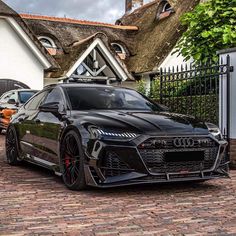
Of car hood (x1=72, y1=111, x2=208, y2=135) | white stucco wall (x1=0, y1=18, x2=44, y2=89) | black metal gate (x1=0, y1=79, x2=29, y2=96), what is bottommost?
car hood (x1=72, y1=111, x2=208, y2=135)

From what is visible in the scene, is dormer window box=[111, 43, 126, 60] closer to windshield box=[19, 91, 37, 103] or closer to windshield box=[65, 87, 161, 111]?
windshield box=[19, 91, 37, 103]

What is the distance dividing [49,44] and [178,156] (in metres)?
24.5

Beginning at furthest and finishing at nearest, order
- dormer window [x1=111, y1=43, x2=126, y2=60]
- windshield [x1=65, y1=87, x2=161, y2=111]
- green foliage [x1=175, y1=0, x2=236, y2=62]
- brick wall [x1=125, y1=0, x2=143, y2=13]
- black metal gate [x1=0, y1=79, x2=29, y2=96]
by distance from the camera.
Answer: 1. brick wall [x1=125, y1=0, x2=143, y2=13]
2. dormer window [x1=111, y1=43, x2=126, y2=60]
3. black metal gate [x1=0, y1=79, x2=29, y2=96]
4. green foliage [x1=175, y1=0, x2=236, y2=62]
5. windshield [x1=65, y1=87, x2=161, y2=111]

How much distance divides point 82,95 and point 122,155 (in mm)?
1756

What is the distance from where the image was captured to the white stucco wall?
23609 mm

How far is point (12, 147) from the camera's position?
9.23m

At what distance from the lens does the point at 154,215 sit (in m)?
5.25

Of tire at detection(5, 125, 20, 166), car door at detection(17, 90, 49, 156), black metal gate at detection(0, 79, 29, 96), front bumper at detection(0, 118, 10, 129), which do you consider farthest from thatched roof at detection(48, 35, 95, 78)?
car door at detection(17, 90, 49, 156)

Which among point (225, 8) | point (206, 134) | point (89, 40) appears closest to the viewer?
point (206, 134)

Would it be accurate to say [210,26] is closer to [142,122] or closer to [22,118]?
[22,118]

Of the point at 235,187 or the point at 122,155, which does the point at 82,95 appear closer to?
the point at 122,155

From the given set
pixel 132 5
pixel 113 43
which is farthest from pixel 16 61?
pixel 132 5

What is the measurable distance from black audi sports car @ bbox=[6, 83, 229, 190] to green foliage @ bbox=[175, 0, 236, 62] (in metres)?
3.97

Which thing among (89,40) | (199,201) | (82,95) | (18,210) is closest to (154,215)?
(199,201)
